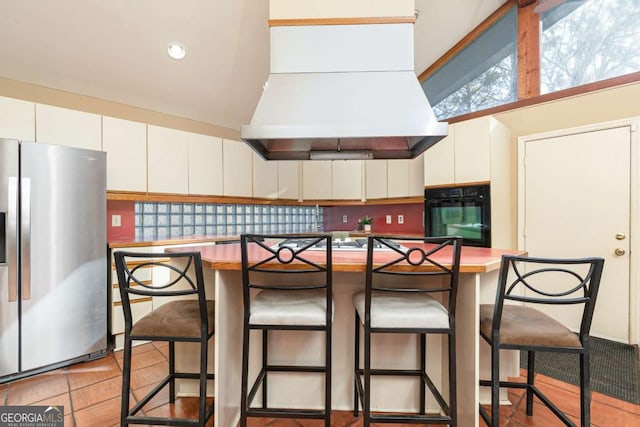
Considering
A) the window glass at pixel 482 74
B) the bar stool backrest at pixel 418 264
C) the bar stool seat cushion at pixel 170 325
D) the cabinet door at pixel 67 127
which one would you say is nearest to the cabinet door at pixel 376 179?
the window glass at pixel 482 74

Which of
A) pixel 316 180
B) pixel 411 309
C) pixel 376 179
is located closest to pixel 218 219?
pixel 316 180

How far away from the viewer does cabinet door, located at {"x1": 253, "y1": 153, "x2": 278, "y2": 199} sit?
385 cm

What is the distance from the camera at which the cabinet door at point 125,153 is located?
2.66m

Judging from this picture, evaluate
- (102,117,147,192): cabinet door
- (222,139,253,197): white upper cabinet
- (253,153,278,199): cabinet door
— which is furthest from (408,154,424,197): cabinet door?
(102,117,147,192): cabinet door

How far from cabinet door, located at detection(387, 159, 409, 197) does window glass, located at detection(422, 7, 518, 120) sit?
751 millimetres

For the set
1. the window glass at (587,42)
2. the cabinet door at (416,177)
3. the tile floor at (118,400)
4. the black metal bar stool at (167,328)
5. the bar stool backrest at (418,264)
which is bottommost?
→ the tile floor at (118,400)

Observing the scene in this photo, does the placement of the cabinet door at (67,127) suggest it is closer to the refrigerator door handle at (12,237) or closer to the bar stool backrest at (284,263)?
the refrigerator door handle at (12,237)

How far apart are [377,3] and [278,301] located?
200 centimetres

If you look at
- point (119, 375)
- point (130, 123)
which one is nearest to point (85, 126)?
point (130, 123)

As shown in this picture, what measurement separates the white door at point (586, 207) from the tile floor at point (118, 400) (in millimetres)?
1109

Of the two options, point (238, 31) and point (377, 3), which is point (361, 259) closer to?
point (377, 3)

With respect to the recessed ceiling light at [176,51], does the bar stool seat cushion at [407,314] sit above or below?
below

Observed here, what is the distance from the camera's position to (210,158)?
11.2 ft

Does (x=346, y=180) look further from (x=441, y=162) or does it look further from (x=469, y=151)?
(x=469, y=151)
